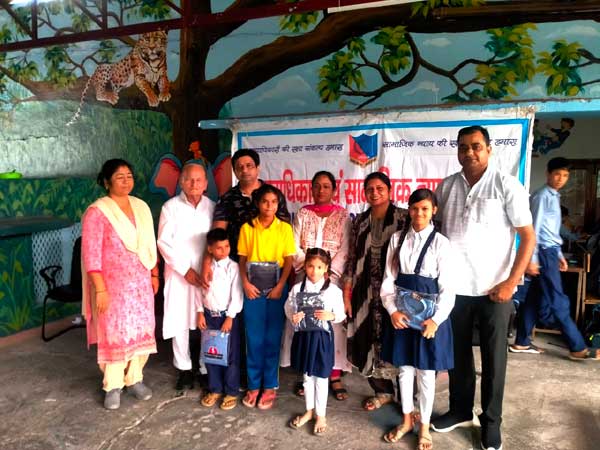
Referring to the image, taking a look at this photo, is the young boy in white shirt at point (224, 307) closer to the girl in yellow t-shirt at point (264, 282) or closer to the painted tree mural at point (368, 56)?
the girl in yellow t-shirt at point (264, 282)

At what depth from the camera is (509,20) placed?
12.8ft

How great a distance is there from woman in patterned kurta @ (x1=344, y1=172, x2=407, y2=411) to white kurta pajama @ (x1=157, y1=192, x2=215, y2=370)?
101cm

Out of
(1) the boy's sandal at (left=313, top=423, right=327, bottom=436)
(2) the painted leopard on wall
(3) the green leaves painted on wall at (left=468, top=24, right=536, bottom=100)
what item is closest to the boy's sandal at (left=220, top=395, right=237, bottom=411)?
(1) the boy's sandal at (left=313, top=423, right=327, bottom=436)

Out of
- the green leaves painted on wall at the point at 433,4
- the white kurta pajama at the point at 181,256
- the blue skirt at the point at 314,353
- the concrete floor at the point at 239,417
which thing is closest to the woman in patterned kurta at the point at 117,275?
the white kurta pajama at the point at 181,256

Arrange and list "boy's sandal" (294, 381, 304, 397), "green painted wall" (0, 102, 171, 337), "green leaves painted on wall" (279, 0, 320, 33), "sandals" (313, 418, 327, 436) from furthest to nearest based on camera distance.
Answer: "green painted wall" (0, 102, 171, 337), "green leaves painted on wall" (279, 0, 320, 33), "boy's sandal" (294, 381, 304, 397), "sandals" (313, 418, 327, 436)

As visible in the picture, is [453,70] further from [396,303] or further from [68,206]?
[68,206]

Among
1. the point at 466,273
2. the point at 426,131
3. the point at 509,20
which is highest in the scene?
the point at 509,20

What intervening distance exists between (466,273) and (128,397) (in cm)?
240

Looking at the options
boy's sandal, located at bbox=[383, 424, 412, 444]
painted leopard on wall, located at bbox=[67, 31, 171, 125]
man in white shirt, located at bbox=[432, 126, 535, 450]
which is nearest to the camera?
man in white shirt, located at bbox=[432, 126, 535, 450]

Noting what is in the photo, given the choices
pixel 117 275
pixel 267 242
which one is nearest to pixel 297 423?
pixel 267 242

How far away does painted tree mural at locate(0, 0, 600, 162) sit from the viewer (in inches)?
154

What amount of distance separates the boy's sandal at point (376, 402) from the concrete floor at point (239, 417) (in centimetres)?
4

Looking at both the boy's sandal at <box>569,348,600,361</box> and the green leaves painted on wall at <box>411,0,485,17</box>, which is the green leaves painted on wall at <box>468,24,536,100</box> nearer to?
the green leaves painted on wall at <box>411,0,485,17</box>

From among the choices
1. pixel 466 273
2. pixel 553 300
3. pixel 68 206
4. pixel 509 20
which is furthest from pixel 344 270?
pixel 68 206
